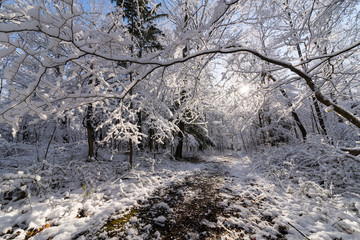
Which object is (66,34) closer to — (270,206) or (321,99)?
(321,99)

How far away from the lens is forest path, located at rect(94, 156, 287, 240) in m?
2.45

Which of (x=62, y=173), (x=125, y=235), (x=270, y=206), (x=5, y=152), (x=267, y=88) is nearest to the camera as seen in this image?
(x=125, y=235)

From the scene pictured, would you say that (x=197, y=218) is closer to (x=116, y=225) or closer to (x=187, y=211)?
(x=187, y=211)

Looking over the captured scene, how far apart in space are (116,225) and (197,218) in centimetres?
151

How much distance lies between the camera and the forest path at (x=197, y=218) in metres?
2.45

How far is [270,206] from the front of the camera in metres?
3.37

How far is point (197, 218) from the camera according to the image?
291 cm

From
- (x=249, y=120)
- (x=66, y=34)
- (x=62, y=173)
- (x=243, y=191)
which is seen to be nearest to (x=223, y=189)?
(x=243, y=191)

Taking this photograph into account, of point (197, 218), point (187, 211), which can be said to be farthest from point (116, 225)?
point (197, 218)

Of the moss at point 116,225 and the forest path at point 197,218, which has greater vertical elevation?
the moss at point 116,225

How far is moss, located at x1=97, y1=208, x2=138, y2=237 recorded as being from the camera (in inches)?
96.9

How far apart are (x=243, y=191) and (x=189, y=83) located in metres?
3.57

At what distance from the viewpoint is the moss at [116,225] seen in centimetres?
246

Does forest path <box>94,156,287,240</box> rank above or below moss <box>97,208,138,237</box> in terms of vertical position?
below
